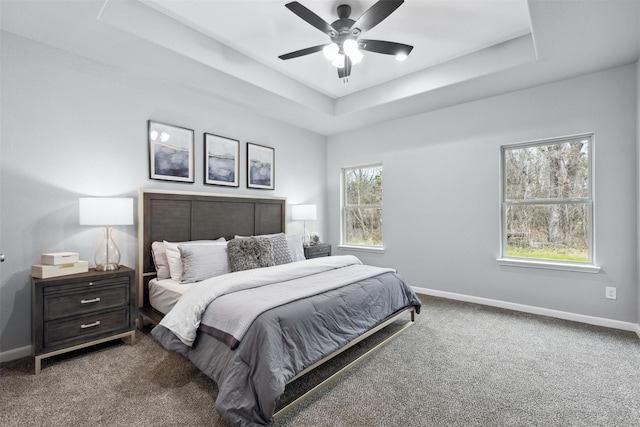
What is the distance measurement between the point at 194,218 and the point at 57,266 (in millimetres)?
1374

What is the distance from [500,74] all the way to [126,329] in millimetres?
4436

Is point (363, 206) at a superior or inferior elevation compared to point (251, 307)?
superior

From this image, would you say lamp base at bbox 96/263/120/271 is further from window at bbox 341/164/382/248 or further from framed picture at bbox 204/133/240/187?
window at bbox 341/164/382/248

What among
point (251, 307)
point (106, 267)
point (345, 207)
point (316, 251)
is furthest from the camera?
point (345, 207)

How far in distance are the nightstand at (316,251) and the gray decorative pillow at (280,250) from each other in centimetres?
86

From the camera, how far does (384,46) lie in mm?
2623

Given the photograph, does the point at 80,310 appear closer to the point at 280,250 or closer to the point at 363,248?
the point at 280,250

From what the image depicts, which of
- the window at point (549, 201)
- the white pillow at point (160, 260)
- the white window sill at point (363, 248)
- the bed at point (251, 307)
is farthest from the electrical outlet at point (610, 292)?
the white pillow at point (160, 260)

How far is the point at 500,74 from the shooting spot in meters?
3.25

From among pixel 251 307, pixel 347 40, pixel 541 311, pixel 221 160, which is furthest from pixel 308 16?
pixel 541 311

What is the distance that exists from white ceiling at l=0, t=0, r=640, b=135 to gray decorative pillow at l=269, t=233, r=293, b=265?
5.91 ft

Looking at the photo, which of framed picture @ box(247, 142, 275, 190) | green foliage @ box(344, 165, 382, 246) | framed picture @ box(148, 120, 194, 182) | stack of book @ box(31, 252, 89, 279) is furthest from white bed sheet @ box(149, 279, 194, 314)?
green foliage @ box(344, 165, 382, 246)

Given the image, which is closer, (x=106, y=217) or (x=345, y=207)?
(x=106, y=217)

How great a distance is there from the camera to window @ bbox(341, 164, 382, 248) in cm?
508
